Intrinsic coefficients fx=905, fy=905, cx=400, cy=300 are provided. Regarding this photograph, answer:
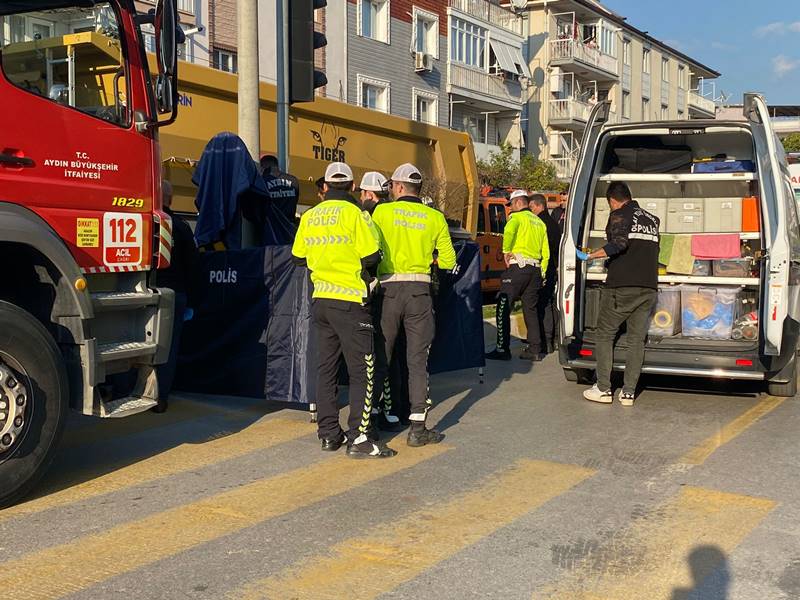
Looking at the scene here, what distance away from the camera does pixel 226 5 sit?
2303cm

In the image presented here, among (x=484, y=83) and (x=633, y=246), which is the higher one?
(x=484, y=83)

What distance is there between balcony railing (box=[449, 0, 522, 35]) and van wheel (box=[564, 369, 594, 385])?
2740 centimetres

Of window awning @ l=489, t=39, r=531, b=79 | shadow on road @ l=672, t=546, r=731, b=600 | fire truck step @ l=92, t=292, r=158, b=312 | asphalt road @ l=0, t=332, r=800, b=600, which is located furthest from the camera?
window awning @ l=489, t=39, r=531, b=79

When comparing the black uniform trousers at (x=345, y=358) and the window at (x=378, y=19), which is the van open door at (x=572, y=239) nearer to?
the black uniform trousers at (x=345, y=358)

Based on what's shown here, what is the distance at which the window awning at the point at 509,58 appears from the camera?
36.3 metres

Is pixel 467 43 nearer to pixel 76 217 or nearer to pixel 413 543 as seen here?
pixel 76 217

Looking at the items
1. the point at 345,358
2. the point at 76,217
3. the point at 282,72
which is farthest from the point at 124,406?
the point at 282,72

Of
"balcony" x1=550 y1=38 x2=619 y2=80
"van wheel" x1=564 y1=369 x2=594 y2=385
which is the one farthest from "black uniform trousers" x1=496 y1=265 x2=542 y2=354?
"balcony" x1=550 y1=38 x2=619 y2=80

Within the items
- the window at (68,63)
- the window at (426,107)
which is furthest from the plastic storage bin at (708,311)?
the window at (426,107)

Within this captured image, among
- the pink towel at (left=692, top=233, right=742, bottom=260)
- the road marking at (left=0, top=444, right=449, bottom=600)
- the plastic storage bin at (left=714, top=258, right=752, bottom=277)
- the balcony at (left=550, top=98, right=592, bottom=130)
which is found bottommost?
the road marking at (left=0, top=444, right=449, bottom=600)

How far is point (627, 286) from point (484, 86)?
94.3 feet

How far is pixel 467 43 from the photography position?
3484cm

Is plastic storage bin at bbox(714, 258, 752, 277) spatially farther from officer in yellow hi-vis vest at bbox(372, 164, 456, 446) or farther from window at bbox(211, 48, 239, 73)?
window at bbox(211, 48, 239, 73)

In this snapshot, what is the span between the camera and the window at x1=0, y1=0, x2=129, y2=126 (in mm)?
4930
